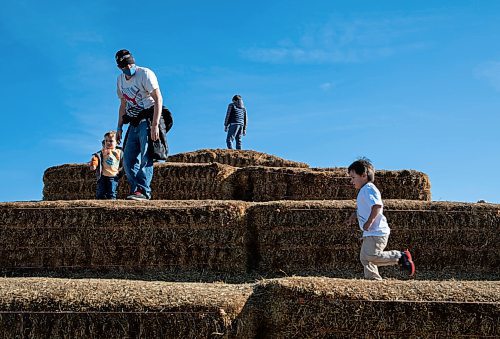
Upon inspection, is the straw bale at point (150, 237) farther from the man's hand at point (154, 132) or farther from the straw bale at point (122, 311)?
the straw bale at point (122, 311)

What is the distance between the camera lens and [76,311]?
11.9ft

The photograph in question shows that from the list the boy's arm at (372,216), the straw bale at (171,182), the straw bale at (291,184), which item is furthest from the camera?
the straw bale at (171,182)

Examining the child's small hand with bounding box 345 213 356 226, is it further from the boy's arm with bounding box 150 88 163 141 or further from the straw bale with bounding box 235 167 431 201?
the straw bale with bounding box 235 167 431 201

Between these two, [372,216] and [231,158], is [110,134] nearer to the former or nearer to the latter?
[372,216]

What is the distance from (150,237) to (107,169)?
Result: 2483 millimetres

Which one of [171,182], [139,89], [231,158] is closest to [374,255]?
[139,89]

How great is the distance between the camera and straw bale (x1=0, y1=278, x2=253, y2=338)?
3.53m

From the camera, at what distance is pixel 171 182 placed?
9.66 m

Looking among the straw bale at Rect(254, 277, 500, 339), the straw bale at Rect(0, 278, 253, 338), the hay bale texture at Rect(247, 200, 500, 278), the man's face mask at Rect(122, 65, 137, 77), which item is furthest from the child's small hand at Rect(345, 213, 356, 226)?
the man's face mask at Rect(122, 65, 137, 77)

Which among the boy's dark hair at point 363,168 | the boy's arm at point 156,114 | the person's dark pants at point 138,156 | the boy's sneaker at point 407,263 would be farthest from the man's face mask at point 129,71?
the boy's sneaker at point 407,263

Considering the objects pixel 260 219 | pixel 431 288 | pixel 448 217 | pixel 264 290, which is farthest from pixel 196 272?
pixel 448 217

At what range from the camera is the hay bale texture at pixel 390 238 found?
600 cm

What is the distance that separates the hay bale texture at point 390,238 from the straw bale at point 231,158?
7.21m

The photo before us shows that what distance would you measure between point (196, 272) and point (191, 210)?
67 centimetres
